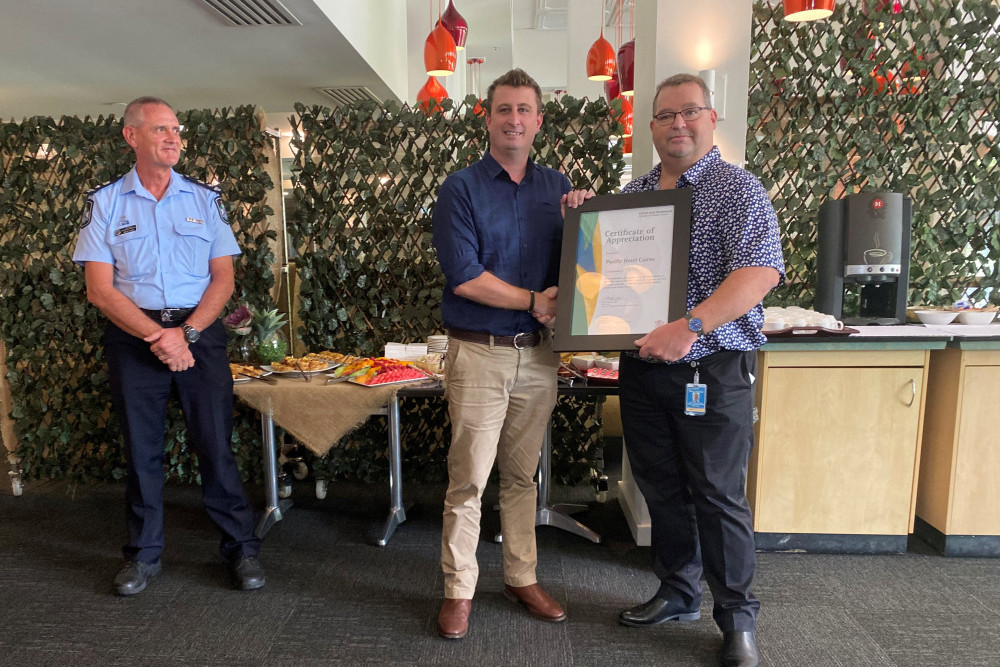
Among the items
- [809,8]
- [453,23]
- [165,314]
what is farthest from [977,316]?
[453,23]

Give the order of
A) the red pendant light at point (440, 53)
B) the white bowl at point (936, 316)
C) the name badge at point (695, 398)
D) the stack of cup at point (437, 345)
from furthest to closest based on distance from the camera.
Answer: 1. the red pendant light at point (440, 53)
2. the stack of cup at point (437, 345)
3. the white bowl at point (936, 316)
4. the name badge at point (695, 398)

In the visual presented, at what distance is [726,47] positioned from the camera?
283 centimetres

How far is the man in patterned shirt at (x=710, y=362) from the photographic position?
1.84 meters

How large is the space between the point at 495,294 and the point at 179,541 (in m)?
2.05

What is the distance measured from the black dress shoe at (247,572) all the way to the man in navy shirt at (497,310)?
2.71 feet

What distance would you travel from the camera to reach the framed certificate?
6.29ft

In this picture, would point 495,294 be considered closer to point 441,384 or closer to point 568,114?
point 441,384

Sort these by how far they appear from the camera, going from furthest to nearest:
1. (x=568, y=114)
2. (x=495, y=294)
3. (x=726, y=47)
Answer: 1. (x=568, y=114)
2. (x=726, y=47)
3. (x=495, y=294)

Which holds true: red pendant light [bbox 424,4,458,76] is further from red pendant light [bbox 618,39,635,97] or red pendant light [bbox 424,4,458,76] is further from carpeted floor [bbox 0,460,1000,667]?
carpeted floor [bbox 0,460,1000,667]

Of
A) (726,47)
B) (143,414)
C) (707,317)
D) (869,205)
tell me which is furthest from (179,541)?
(869,205)

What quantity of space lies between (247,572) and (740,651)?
5.97 ft

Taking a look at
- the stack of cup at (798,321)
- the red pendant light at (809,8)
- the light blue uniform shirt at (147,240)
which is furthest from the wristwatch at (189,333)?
the red pendant light at (809,8)

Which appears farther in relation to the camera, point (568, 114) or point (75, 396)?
point (75, 396)

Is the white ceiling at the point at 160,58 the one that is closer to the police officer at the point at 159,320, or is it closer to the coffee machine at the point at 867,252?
the police officer at the point at 159,320
